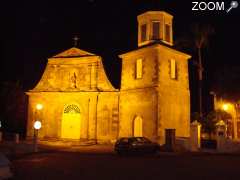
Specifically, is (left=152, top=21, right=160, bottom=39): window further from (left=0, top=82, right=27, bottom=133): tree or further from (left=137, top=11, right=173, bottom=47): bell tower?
(left=0, top=82, right=27, bottom=133): tree

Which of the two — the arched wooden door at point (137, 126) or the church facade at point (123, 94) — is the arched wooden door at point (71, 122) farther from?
the arched wooden door at point (137, 126)

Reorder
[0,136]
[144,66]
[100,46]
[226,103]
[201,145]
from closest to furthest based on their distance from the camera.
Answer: [201,145] < [144,66] < [0,136] < [226,103] < [100,46]

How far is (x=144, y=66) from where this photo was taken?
2808cm

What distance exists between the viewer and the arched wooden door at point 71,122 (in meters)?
31.0

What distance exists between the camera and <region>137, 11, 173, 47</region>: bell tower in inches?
1128

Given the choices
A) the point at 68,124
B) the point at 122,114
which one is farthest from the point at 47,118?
the point at 122,114

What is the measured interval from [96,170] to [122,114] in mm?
15863

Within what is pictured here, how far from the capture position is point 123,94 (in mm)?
29641

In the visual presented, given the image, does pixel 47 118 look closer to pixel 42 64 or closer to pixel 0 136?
pixel 0 136

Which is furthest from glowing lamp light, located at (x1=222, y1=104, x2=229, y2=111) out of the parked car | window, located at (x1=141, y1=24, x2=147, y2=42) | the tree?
the tree

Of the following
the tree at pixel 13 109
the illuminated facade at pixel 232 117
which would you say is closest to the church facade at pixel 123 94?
the tree at pixel 13 109

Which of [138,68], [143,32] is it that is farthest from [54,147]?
[143,32]

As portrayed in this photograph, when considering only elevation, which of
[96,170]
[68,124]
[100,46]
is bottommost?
[96,170]

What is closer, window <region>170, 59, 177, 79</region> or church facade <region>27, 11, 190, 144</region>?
church facade <region>27, 11, 190, 144</region>
